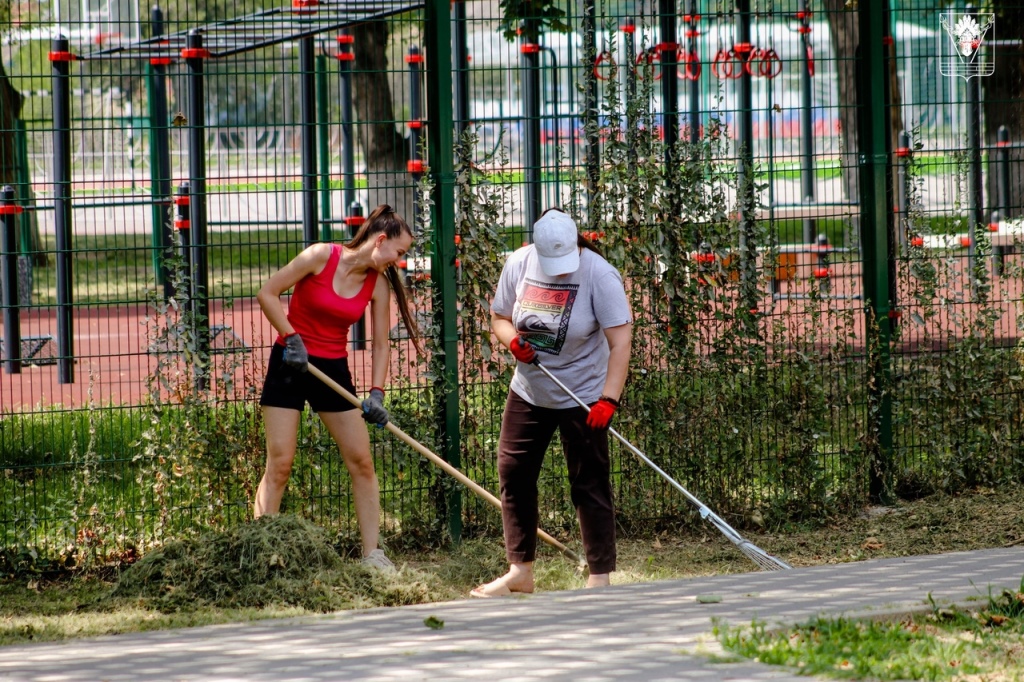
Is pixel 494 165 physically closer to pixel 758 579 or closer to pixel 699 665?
pixel 758 579

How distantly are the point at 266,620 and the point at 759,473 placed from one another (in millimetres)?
3167

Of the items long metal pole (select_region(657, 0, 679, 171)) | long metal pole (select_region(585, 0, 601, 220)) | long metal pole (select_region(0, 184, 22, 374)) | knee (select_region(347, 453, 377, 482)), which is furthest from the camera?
long metal pole (select_region(0, 184, 22, 374))

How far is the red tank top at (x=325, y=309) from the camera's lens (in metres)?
5.94

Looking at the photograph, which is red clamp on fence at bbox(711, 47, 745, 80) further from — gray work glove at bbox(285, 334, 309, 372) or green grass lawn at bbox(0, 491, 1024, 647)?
gray work glove at bbox(285, 334, 309, 372)

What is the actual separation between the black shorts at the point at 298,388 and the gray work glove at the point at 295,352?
0.27 feet

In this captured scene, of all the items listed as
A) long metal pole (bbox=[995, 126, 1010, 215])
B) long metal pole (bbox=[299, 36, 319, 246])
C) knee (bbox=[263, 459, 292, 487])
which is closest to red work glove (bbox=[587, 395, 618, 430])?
knee (bbox=[263, 459, 292, 487])

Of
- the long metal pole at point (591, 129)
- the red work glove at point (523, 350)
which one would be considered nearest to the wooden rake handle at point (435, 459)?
the red work glove at point (523, 350)

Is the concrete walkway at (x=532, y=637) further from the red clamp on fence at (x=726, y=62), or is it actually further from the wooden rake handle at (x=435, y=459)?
the red clamp on fence at (x=726, y=62)

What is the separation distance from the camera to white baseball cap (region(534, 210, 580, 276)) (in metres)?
5.47

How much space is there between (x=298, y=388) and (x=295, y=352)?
0.81 feet

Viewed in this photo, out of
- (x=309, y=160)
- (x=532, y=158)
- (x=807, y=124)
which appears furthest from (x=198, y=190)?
(x=807, y=124)

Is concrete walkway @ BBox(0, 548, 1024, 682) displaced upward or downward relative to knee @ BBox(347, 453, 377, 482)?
downward

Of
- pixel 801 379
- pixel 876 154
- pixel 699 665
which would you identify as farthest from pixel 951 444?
pixel 699 665

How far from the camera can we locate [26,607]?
18.7 ft
